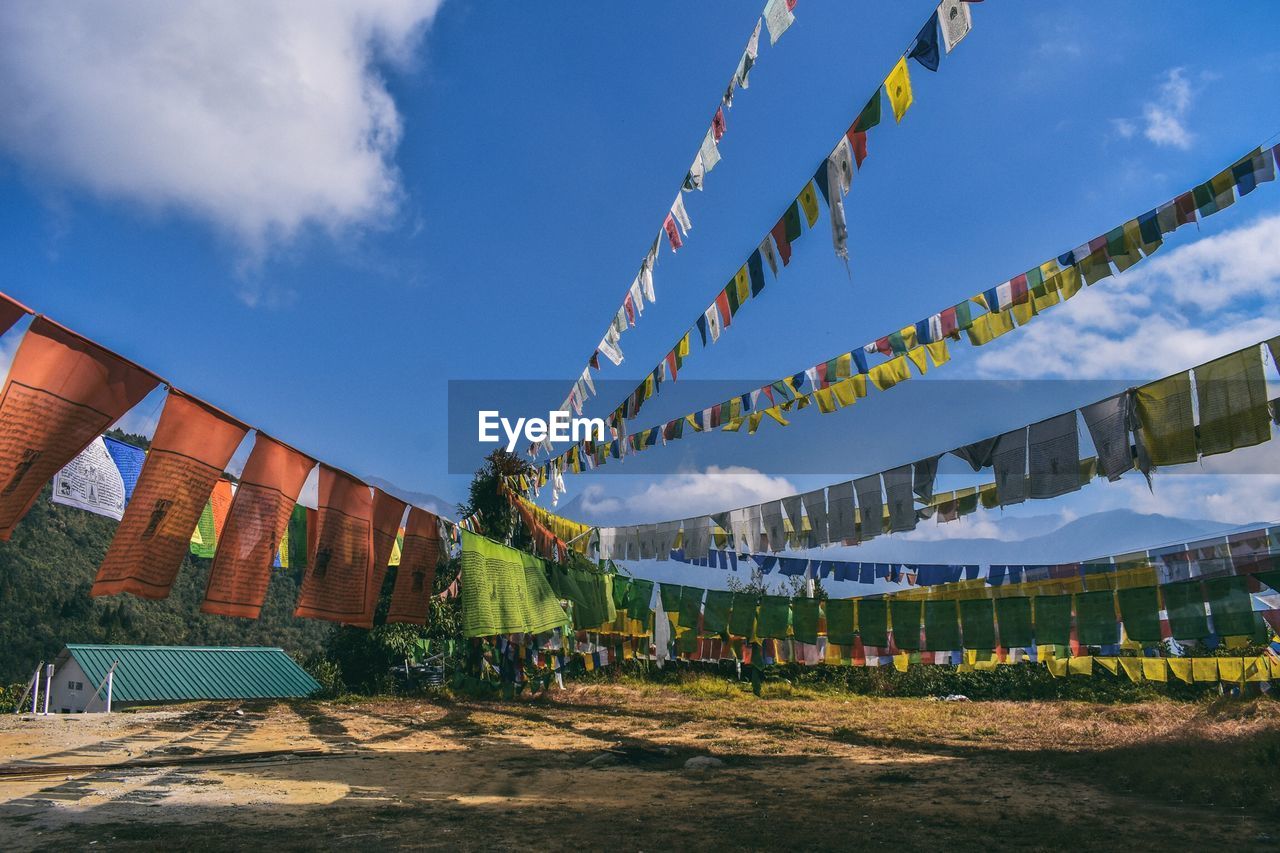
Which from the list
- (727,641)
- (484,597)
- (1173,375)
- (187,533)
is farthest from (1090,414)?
(727,641)

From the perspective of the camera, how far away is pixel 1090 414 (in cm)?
779

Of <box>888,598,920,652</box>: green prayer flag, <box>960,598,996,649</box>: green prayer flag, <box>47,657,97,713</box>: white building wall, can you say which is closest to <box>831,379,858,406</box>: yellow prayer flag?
<box>888,598,920,652</box>: green prayer flag

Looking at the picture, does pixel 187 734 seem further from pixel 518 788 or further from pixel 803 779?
pixel 803 779

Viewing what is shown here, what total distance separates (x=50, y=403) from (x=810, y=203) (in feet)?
18.6

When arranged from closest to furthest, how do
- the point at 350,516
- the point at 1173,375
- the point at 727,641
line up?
the point at 1173,375
the point at 350,516
the point at 727,641

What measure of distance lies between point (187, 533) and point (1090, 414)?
25.3 ft

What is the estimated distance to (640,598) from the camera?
14148 millimetres

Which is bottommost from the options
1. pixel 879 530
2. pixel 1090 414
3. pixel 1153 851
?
pixel 1153 851

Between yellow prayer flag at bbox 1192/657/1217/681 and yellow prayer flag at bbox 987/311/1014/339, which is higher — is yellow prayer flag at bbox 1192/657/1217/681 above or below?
below

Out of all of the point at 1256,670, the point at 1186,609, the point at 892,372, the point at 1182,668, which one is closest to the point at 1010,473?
the point at 892,372

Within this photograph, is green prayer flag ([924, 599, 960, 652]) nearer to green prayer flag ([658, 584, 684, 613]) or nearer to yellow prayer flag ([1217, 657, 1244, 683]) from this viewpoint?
green prayer flag ([658, 584, 684, 613])

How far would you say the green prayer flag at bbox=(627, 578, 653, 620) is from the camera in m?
14.0

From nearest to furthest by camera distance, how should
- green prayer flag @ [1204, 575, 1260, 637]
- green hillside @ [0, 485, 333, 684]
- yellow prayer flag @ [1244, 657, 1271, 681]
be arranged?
green prayer flag @ [1204, 575, 1260, 637], yellow prayer flag @ [1244, 657, 1271, 681], green hillside @ [0, 485, 333, 684]

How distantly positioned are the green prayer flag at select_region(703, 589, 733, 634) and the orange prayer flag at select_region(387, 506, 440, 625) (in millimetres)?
4978
